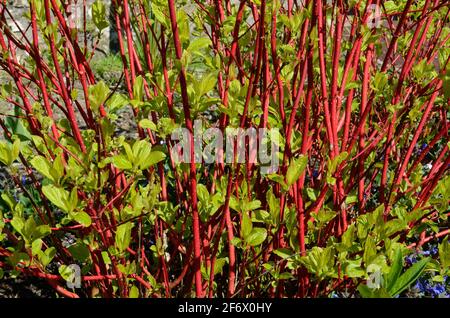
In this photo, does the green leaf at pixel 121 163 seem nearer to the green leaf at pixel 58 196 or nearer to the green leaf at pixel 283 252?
the green leaf at pixel 58 196

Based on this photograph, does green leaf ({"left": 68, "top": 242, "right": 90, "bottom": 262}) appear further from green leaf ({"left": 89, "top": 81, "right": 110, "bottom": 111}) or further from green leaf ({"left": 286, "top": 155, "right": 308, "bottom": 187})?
green leaf ({"left": 286, "top": 155, "right": 308, "bottom": 187})

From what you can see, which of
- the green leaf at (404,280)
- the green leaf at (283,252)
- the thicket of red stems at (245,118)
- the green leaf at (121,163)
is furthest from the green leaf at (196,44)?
the green leaf at (404,280)

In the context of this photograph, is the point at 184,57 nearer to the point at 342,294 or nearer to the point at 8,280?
the point at 342,294

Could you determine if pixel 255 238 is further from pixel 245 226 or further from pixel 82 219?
pixel 82 219

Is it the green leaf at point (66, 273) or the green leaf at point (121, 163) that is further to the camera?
the green leaf at point (66, 273)

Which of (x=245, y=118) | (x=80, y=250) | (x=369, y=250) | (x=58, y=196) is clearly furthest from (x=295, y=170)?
(x=80, y=250)

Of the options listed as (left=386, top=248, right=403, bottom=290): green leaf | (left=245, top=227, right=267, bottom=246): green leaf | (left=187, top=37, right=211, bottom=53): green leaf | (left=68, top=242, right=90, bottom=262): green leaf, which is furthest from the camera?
(left=68, top=242, right=90, bottom=262): green leaf

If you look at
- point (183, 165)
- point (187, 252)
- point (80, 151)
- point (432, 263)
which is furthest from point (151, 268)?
point (432, 263)

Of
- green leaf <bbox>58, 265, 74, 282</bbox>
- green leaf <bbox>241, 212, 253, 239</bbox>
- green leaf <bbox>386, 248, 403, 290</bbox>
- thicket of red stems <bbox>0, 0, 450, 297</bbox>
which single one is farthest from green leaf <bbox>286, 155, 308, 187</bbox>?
green leaf <bbox>58, 265, 74, 282</bbox>

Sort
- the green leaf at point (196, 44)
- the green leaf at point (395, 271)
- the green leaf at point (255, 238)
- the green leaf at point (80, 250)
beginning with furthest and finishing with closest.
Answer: the green leaf at point (80, 250) → the green leaf at point (255, 238) → the green leaf at point (196, 44) → the green leaf at point (395, 271)

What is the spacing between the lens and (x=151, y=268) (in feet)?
5.93

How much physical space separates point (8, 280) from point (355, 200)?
1330 millimetres

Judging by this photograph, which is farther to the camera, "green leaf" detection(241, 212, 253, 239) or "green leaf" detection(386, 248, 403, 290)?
"green leaf" detection(241, 212, 253, 239)
